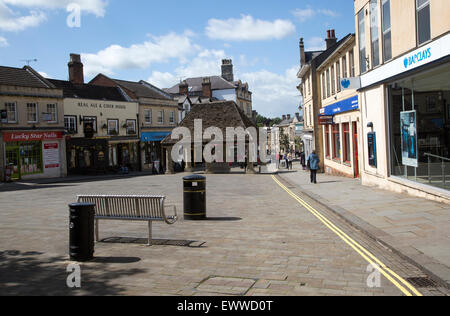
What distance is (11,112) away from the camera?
32.0 metres

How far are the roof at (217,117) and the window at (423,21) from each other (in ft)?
75.7

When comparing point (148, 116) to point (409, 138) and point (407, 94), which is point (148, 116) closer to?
point (407, 94)

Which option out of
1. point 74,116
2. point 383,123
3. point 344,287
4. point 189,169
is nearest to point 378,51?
point 383,123

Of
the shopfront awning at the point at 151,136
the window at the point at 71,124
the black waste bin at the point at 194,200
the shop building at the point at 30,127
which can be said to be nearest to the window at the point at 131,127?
the shopfront awning at the point at 151,136

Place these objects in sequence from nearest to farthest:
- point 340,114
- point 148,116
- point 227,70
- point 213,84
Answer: point 340,114
point 148,116
point 213,84
point 227,70

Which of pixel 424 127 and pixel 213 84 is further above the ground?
pixel 213 84

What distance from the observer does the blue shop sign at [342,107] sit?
862 inches

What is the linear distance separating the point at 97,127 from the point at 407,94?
3176cm

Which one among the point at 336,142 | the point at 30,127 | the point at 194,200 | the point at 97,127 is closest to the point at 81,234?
the point at 194,200

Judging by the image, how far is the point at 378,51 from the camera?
55.5 feet

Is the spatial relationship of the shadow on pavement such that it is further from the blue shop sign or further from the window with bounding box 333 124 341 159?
the window with bounding box 333 124 341 159

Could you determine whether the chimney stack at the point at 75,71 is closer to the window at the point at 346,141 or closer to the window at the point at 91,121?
the window at the point at 91,121

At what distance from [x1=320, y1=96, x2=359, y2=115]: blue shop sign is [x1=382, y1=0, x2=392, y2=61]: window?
553 centimetres

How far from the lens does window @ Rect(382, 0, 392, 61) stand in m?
15.6
